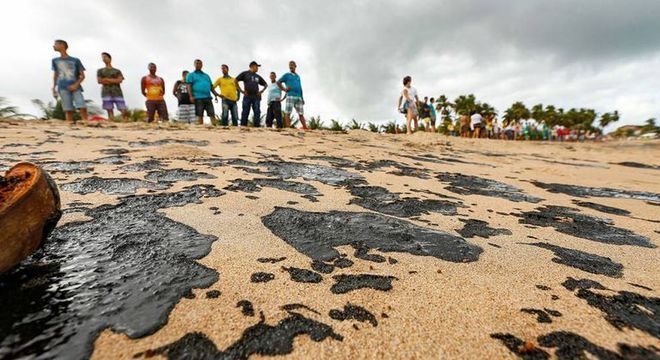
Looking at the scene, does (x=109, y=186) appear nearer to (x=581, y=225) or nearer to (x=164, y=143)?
(x=164, y=143)

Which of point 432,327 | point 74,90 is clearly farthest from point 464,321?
point 74,90

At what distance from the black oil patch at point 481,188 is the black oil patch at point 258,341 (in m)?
2.03

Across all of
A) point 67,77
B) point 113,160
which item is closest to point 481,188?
point 113,160

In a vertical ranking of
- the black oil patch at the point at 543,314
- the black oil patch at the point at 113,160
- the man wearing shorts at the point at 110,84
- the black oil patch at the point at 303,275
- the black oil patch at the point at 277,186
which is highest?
the man wearing shorts at the point at 110,84

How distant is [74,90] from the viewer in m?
5.68

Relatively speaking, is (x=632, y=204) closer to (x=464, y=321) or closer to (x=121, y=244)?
(x=464, y=321)

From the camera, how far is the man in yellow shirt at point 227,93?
6.75 m

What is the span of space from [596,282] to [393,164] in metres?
2.61

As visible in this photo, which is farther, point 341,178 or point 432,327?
point 341,178

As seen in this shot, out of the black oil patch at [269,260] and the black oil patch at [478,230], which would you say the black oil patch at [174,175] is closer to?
the black oil patch at [269,260]

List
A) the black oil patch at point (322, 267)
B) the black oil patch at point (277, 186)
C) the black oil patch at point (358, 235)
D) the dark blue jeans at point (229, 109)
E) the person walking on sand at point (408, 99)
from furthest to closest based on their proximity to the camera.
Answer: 1. the person walking on sand at point (408, 99)
2. the dark blue jeans at point (229, 109)
3. the black oil patch at point (277, 186)
4. the black oil patch at point (358, 235)
5. the black oil patch at point (322, 267)

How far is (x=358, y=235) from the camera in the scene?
1573 millimetres

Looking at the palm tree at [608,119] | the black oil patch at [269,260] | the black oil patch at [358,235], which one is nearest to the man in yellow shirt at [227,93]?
the black oil patch at [358,235]

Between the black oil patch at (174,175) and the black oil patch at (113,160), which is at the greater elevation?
the black oil patch at (113,160)
